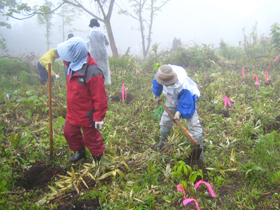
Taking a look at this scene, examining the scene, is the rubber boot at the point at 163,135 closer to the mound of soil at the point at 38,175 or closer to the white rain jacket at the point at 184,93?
the white rain jacket at the point at 184,93

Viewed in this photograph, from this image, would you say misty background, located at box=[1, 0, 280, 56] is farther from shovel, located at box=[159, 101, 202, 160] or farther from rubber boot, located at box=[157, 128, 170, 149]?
shovel, located at box=[159, 101, 202, 160]

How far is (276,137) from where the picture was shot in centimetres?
339

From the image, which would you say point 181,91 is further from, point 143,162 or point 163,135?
point 143,162

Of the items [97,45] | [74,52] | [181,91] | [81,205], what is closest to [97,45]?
[97,45]

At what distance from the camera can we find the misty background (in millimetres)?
33297

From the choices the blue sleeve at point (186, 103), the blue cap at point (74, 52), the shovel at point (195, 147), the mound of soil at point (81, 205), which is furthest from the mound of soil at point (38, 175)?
the blue sleeve at point (186, 103)

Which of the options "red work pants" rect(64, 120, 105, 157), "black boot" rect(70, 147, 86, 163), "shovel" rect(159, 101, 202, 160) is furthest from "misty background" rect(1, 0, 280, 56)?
"red work pants" rect(64, 120, 105, 157)

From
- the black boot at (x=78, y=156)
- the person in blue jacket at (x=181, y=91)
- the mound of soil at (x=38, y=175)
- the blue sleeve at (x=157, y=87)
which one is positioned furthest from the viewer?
the blue sleeve at (x=157, y=87)

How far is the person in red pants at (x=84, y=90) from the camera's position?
2.40 metres

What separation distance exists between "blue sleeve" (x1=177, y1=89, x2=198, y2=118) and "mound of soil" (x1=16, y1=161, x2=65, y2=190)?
6.82 ft

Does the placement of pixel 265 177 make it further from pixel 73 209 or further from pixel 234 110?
pixel 73 209

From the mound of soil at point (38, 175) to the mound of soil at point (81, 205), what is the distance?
23.7 inches

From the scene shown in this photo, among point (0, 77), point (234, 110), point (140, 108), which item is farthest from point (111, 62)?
point (234, 110)

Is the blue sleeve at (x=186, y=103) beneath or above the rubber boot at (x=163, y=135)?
above
